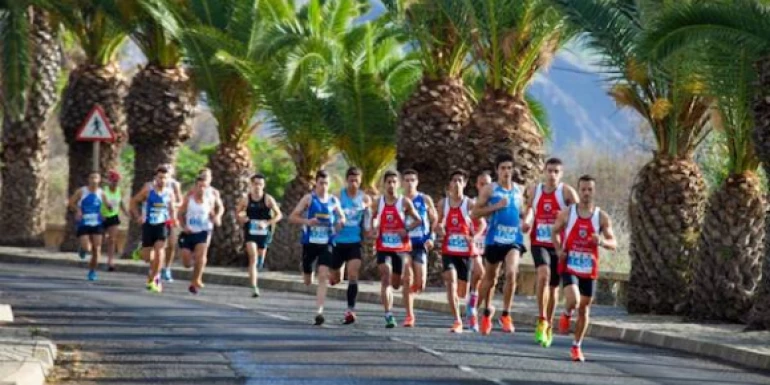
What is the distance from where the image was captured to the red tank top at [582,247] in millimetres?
20125

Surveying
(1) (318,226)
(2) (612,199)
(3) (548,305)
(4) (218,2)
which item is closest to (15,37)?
(1) (318,226)

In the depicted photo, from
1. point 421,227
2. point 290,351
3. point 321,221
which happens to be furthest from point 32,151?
point 290,351

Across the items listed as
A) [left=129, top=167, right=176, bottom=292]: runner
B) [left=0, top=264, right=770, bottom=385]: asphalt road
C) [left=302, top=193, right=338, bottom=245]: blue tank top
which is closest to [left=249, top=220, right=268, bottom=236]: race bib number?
[left=129, top=167, right=176, bottom=292]: runner

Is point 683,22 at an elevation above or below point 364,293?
above

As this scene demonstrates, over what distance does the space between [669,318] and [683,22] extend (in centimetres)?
514

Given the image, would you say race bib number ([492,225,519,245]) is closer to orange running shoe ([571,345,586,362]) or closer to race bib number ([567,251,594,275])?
race bib number ([567,251,594,275])

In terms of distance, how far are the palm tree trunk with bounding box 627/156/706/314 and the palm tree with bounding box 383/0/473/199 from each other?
664 centimetres

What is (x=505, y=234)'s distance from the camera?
76.1 ft

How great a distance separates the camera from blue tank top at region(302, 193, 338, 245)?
80.5ft

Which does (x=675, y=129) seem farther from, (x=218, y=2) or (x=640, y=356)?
(x=218, y=2)

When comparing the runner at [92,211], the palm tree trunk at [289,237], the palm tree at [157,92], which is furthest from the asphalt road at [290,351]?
the palm tree at [157,92]

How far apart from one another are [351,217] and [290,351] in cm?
470

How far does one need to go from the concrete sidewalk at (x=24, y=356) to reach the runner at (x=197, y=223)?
28.5 ft

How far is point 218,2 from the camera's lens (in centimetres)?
4053
